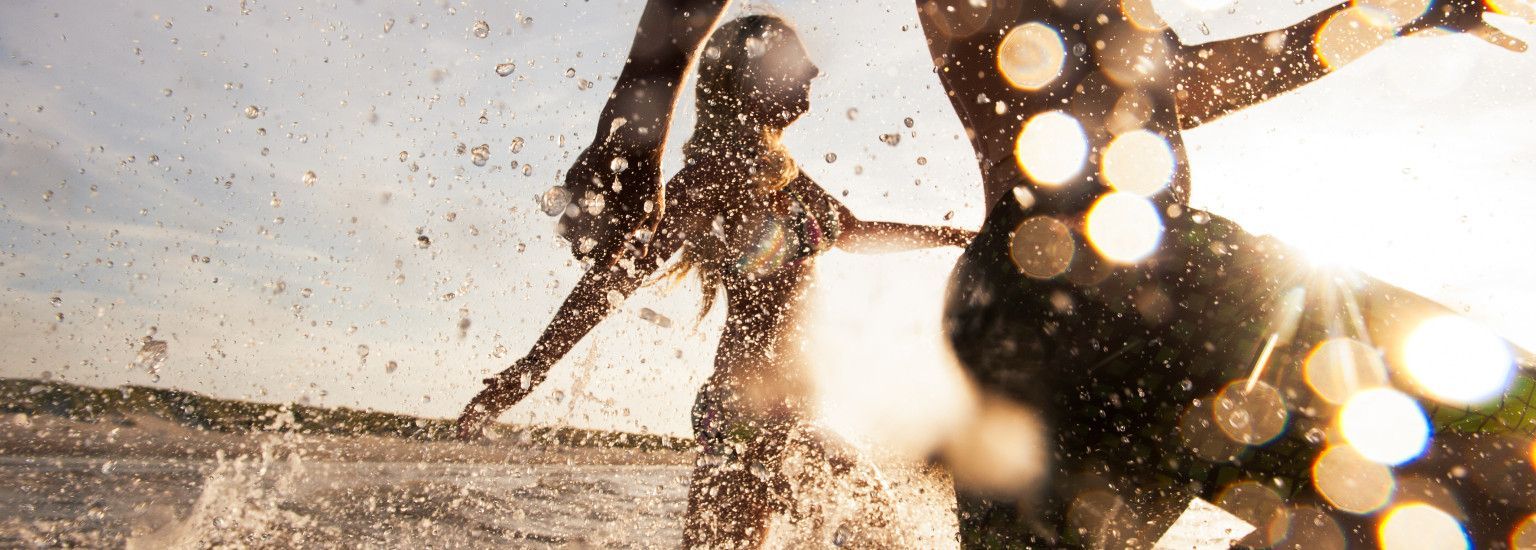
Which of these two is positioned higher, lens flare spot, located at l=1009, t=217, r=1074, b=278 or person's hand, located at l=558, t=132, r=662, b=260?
person's hand, located at l=558, t=132, r=662, b=260

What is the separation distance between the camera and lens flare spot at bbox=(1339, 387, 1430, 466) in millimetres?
979

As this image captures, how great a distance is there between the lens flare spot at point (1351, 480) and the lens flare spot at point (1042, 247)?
41 cm

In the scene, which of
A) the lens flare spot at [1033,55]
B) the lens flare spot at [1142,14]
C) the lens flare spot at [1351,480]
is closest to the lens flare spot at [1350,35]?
the lens flare spot at [1142,14]

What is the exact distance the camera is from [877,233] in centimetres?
420

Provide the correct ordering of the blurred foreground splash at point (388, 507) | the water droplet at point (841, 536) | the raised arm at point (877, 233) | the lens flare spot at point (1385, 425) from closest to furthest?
the lens flare spot at point (1385, 425)
the blurred foreground splash at point (388, 507)
the water droplet at point (841, 536)
the raised arm at point (877, 233)

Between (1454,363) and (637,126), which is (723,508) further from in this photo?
(1454,363)

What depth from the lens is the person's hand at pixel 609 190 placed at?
1.16 m

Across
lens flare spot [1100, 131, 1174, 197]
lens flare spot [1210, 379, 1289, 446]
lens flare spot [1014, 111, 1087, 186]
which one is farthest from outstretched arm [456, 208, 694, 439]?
lens flare spot [1210, 379, 1289, 446]

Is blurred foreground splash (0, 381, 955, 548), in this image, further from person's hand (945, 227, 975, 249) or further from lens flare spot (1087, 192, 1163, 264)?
person's hand (945, 227, 975, 249)

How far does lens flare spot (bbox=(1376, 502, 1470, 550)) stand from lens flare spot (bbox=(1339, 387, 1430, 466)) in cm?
7

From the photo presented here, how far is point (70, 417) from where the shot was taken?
16141 millimetres

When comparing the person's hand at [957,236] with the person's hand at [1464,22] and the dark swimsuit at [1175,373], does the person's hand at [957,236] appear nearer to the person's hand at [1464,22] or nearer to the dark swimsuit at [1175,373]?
the person's hand at [1464,22]

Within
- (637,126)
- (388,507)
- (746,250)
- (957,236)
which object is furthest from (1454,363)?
(388,507)

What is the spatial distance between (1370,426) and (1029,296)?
0.46 meters
